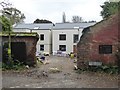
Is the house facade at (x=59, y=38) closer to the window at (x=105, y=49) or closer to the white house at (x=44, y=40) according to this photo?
the white house at (x=44, y=40)

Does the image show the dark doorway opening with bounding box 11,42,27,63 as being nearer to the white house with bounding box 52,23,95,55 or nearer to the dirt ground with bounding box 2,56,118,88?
the dirt ground with bounding box 2,56,118,88

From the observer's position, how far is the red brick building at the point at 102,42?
21688 mm

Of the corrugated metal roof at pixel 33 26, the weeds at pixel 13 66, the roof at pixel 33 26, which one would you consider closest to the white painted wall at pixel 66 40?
the roof at pixel 33 26

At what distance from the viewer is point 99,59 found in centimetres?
2183

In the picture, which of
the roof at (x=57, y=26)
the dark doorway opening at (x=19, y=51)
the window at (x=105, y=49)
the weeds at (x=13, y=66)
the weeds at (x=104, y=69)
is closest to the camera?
the weeds at (x=104, y=69)

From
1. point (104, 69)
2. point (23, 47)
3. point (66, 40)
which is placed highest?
point (66, 40)

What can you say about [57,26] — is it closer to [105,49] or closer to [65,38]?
[65,38]

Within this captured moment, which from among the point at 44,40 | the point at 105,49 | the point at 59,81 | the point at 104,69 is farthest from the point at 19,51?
the point at 44,40

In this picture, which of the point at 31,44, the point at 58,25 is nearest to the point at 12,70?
the point at 31,44

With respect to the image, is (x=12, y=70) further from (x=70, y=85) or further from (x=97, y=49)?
(x=70, y=85)

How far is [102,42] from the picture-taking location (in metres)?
21.8

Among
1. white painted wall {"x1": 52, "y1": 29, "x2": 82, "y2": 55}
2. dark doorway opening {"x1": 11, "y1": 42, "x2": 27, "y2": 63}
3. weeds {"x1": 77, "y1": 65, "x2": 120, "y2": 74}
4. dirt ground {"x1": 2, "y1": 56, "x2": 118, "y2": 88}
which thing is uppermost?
white painted wall {"x1": 52, "y1": 29, "x2": 82, "y2": 55}

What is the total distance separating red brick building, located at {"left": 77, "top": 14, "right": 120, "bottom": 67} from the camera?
21688mm

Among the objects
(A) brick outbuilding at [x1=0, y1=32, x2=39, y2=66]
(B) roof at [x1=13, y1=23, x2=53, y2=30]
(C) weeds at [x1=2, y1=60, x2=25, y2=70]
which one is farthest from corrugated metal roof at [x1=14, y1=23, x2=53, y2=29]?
(C) weeds at [x1=2, y1=60, x2=25, y2=70]
